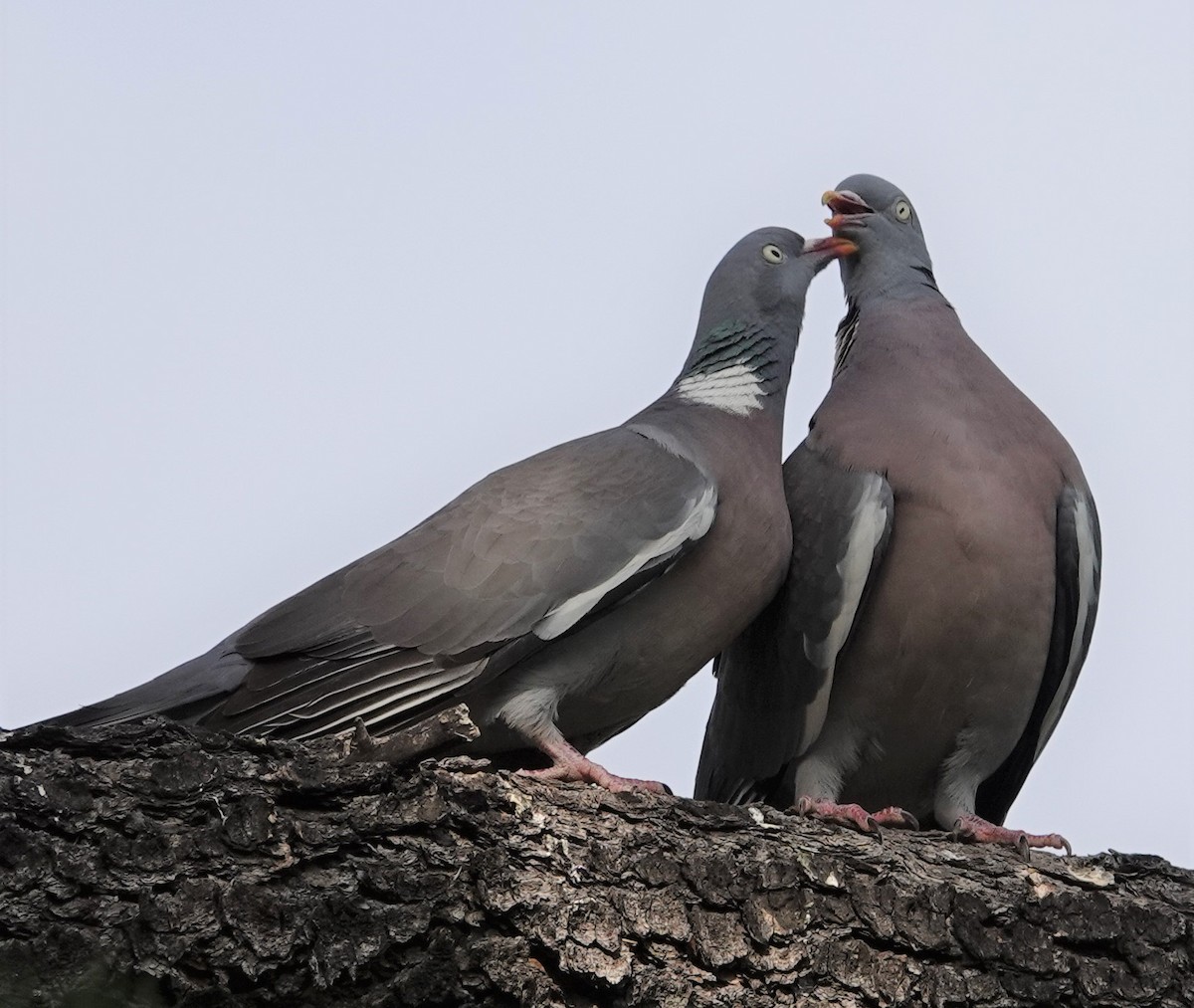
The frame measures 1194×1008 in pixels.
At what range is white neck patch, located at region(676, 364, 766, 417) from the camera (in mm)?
4930

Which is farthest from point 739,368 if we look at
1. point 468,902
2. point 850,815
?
point 468,902

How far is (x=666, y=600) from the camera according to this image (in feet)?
14.5

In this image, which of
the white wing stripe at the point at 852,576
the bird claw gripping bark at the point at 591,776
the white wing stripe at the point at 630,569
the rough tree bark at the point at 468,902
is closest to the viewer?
the rough tree bark at the point at 468,902

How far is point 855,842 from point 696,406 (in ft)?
5.42

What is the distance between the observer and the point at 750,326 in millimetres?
5090

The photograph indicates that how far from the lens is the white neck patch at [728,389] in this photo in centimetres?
493

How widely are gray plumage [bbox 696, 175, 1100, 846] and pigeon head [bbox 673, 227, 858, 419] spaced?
0.74ft

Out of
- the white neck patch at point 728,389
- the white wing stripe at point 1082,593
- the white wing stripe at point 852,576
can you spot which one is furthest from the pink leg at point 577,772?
the white wing stripe at point 1082,593

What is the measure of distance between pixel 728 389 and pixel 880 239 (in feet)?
2.89

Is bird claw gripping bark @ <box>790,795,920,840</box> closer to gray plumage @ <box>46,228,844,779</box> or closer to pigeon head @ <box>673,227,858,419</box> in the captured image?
gray plumage @ <box>46,228,844,779</box>

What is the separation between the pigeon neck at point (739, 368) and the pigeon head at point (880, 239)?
18.4 inches

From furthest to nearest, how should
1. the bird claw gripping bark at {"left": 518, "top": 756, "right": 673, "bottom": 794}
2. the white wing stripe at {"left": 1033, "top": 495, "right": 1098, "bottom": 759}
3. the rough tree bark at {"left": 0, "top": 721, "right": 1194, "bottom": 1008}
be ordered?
the white wing stripe at {"left": 1033, "top": 495, "right": 1098, "bottom": 759}, the bird claw gripping bark at {"left": 518, "top": 756, "right": 673, "bottom": 794}, the rough tree bark at {"left": 0, "top": 721, "right": 1194, "bottom": 1008}

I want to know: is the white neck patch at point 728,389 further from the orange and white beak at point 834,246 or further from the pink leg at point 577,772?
the pink leg at point 577,772

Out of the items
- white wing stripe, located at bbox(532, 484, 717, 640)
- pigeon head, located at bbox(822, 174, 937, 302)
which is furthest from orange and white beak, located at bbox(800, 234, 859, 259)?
white wing stripe, located at bbox(532, 484, 717, 640)
